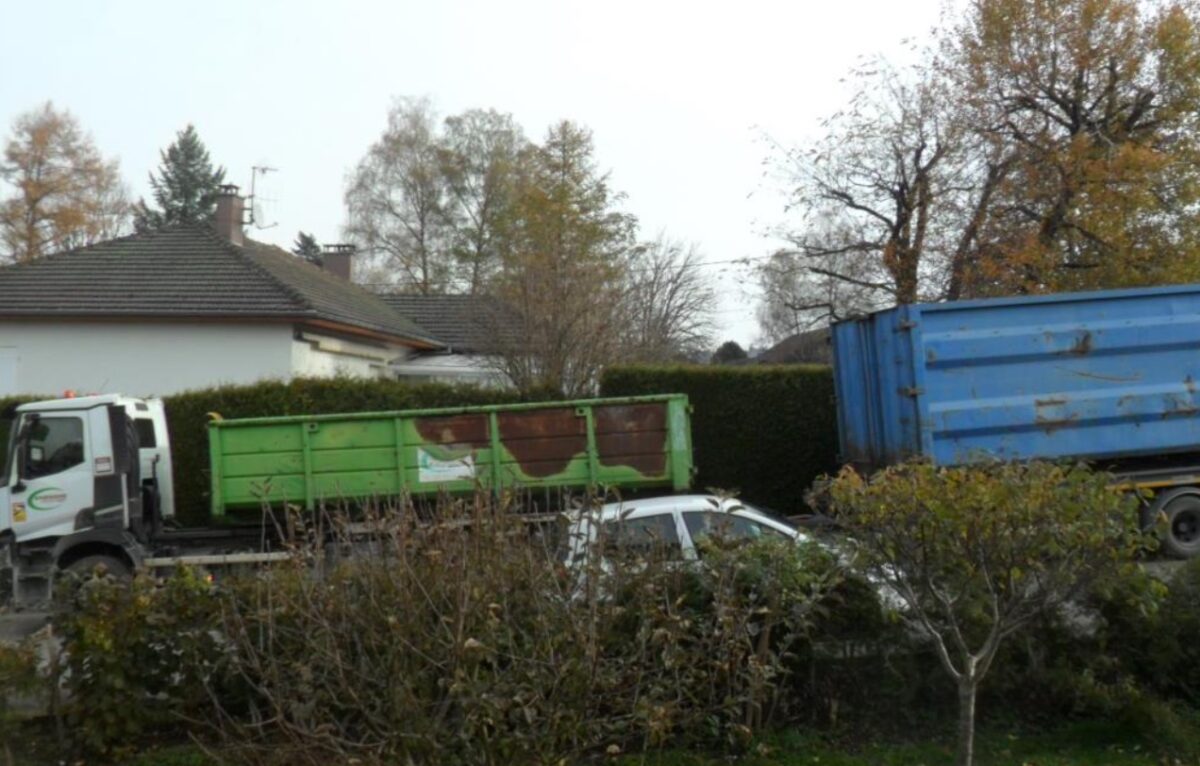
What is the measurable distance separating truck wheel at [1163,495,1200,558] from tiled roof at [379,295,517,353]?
1240cm

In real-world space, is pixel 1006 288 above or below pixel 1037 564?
above

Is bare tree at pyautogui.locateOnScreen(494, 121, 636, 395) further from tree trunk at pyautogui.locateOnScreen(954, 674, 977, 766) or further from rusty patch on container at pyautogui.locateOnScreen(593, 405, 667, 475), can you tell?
tree trunk at pyautogui.locateOnScreen(954, 674, 977, 766)

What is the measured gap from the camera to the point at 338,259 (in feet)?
132

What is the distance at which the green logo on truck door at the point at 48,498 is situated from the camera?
13469 millimetres

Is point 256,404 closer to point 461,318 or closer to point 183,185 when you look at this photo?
point 461,318

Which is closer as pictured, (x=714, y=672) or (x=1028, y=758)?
(x=714, y=672)

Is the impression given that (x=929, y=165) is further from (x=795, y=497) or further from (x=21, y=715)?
(x=21, y=715)

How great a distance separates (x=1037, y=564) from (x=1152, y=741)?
2201 mm

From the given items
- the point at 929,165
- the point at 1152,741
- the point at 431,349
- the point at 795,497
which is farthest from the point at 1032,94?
the point at 1152,741

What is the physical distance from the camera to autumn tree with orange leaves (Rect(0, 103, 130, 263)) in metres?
52.3

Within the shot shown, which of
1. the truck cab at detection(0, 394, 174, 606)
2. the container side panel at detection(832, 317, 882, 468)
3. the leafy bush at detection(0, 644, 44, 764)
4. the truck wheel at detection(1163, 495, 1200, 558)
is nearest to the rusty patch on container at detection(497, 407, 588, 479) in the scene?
the container side panel at detection(832, 317, 882, 468)

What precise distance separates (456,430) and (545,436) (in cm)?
103

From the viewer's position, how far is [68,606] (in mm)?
7410

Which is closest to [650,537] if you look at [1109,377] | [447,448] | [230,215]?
[447,448]
